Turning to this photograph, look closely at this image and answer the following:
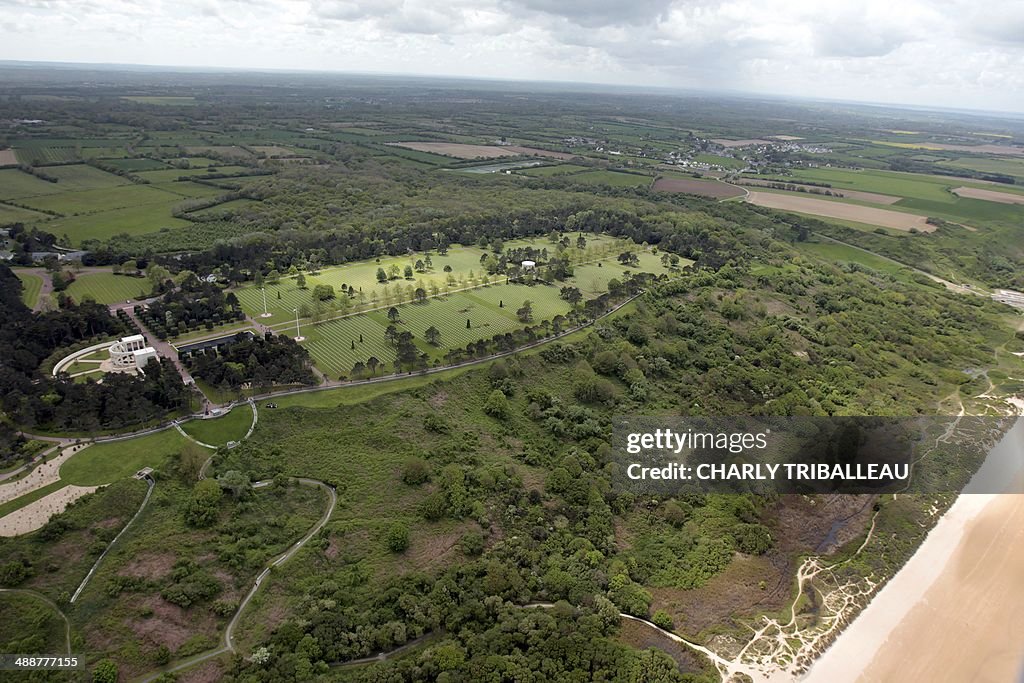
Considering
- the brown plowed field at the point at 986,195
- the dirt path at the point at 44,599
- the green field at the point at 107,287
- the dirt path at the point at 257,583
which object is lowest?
the dirt path at the point at 257,583

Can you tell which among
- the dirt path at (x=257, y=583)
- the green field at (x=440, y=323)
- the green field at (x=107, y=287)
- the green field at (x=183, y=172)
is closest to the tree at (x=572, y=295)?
the green field at (x=440, y=323)

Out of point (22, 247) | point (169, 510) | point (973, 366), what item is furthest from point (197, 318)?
point (973, 366)

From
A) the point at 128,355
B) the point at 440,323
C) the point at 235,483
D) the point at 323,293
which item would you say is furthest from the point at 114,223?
the point at 235,483

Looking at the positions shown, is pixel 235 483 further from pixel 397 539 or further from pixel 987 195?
pixel 987 195

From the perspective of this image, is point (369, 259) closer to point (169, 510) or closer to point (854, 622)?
point (169, 510)

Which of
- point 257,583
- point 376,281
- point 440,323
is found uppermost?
point 376,281

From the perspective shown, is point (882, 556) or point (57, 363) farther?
point (57, 363)

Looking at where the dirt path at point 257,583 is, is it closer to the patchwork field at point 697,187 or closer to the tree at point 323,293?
the tree at point 323,293
